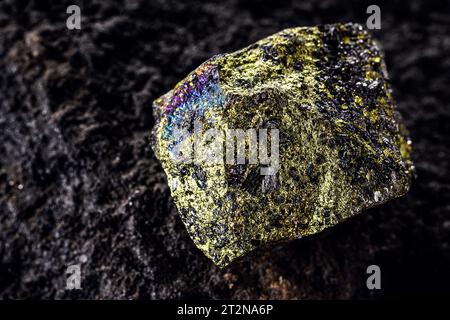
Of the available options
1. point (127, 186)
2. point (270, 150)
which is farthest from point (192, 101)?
point (127, 186)

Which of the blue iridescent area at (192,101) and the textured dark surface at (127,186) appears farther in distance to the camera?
the textured dark surface at (127,186)

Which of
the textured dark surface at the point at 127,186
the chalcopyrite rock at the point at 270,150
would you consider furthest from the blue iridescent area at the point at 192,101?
the textured dark surface at the point at 127,186

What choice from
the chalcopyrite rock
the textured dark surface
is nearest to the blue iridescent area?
the chalcopyrite rock

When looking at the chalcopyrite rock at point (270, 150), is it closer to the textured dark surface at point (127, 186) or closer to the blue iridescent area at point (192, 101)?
the blue iridescent area at point (192, 101)

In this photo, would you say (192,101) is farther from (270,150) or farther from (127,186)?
(127,186)

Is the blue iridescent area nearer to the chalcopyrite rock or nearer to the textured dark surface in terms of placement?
the chalcopyrite rock

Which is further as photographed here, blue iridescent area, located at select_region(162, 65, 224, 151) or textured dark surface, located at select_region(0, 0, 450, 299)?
textured dark surface, located at select_region(0, 0, 450, 299)

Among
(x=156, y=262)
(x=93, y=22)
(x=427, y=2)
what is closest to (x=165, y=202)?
(x=156, y=262)

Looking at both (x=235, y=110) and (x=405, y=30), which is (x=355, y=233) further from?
(x=405, y=30)
